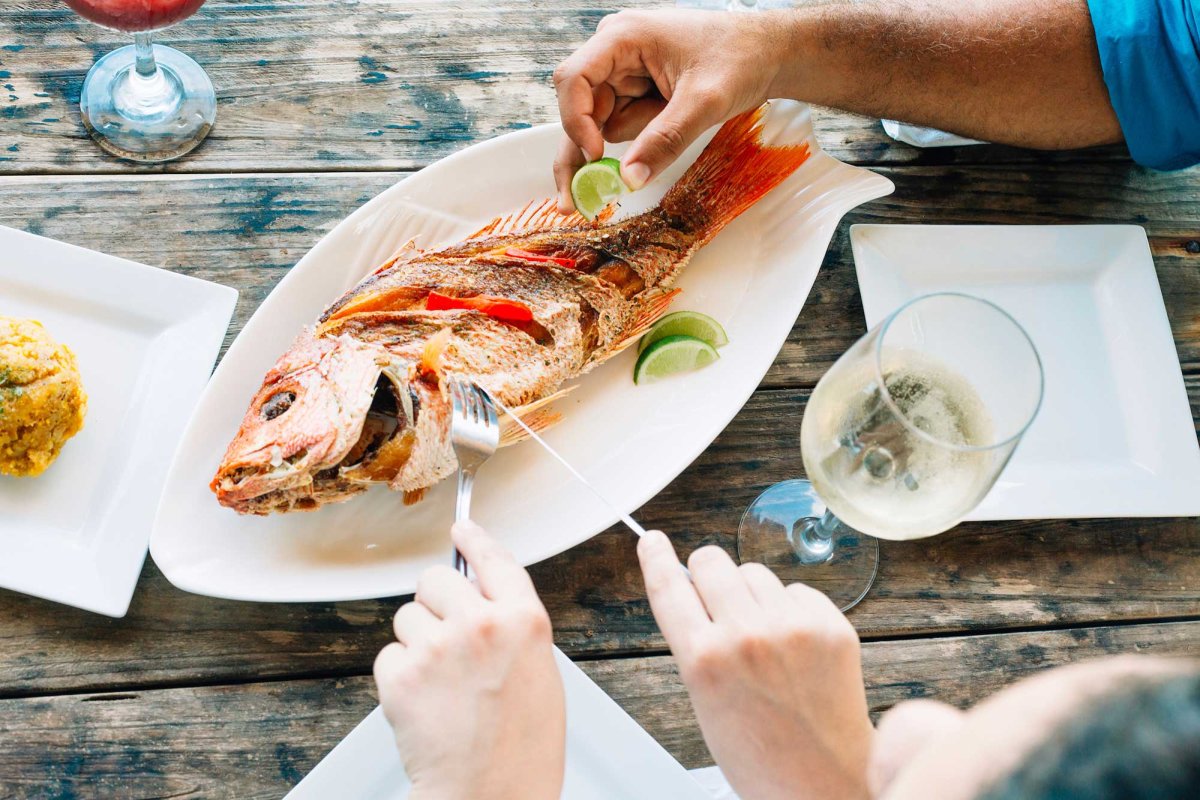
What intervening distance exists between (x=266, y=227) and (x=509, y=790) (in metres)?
1.15

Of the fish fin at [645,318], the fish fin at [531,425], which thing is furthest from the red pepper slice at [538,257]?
the fish fin at [531,425]

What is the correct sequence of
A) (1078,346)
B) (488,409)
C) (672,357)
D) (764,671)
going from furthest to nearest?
(1078,346)
(672,357)
(488,409)
(764,671)

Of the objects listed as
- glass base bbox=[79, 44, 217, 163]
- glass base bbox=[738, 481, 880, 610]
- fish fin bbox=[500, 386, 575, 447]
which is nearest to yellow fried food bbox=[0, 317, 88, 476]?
glass base bbox=[79, 44, 217, 163]

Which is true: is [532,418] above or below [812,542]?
above

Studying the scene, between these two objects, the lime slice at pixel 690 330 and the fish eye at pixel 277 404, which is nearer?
the fish eye at pixel 277 404

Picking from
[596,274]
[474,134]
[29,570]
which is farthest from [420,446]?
[474,134]

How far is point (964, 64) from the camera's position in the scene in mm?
1789

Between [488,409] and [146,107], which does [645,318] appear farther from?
[146,107]

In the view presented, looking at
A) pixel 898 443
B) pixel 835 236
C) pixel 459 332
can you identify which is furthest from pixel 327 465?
pixel 835 236

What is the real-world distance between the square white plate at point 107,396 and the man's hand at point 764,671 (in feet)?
2.95

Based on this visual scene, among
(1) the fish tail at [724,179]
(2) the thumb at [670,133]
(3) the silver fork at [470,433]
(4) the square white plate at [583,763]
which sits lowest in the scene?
(4) the square white plate at [583,763]

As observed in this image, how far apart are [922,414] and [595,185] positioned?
712 mm

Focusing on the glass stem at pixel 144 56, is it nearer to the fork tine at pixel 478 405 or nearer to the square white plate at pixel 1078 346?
the fork tine at pixel 478 405

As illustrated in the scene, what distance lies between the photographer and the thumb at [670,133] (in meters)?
1.52
